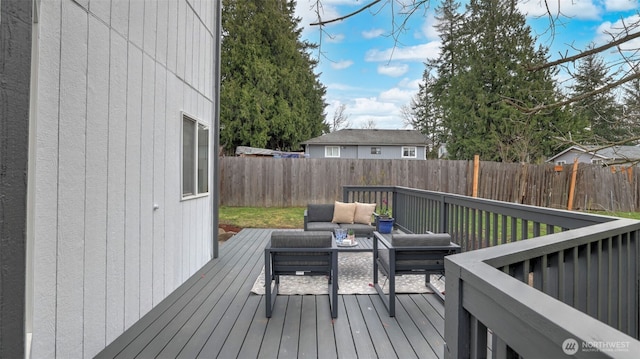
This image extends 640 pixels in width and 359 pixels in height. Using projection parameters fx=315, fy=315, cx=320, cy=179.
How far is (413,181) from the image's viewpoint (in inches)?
440

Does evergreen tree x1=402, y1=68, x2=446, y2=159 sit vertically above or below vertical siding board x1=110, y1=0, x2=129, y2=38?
above

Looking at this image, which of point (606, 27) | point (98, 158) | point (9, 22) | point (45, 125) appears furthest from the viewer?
point (606, 27)

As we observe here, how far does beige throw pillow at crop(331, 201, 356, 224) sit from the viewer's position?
19.4ft

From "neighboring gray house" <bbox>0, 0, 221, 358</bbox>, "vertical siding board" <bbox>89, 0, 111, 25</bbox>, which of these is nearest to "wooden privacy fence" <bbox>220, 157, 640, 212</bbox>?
"neighboring gray house" <bbox>0, 0, 221, 358</bbox>

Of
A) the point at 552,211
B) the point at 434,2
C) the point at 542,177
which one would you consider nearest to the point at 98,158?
the point at 434,2

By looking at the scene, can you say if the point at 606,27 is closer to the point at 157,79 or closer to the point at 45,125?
the point at 157,79

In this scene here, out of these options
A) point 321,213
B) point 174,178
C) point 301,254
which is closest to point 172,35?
point 174,178

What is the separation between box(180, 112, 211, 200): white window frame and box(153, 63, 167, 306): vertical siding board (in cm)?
49

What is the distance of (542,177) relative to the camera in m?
10.7

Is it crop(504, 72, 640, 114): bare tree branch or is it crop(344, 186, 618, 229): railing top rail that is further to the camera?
crop(504, 72, 640, 114): bare tree branch

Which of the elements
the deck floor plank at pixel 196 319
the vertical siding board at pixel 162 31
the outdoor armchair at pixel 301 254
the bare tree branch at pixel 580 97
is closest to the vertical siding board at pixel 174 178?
the vertical siding board at pixel 162 31

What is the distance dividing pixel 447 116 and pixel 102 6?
71.1ft

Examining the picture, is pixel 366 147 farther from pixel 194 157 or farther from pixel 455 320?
pixel 455 320

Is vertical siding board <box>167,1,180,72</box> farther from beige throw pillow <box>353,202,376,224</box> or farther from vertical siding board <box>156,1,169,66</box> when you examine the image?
beige throw pillow <box>353,202,376,224</box>
